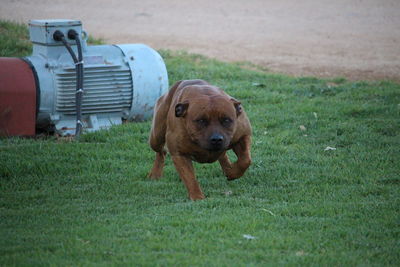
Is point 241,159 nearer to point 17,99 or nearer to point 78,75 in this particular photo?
point 78,75

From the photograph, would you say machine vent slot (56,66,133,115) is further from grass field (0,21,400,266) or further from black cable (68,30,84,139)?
grass field (0,21,400,266)

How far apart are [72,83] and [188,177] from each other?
3244 millimetres

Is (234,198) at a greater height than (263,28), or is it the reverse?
(234,198)

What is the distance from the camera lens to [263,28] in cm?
1652

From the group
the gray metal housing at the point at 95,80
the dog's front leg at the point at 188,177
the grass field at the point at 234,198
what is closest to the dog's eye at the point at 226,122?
the dog's front leg at the point at 188,177

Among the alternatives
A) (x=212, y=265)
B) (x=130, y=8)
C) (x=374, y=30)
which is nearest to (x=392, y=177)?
(x=212, y=265)

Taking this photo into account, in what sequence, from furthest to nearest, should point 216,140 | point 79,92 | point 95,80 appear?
point 95,80 → point 79,92 → point 216,140

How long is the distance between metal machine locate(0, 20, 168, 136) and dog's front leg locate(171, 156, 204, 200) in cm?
274

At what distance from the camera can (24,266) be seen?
15.7 feet

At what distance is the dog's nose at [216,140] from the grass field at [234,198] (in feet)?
1.71

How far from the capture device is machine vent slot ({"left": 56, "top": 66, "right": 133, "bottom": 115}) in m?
9.19

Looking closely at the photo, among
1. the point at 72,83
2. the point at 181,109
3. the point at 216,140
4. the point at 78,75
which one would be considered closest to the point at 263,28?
the point at 72,83

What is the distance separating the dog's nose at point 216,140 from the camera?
20.4 feet

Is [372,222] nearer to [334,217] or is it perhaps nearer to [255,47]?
[334,217]
